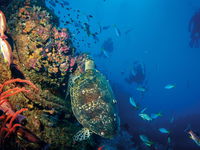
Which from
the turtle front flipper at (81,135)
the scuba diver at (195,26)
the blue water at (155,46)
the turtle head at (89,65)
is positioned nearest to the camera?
the turtle front flipper at (81,135)

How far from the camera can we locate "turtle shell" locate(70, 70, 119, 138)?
310 cm

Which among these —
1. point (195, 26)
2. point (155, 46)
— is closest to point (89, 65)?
point (195, 26)

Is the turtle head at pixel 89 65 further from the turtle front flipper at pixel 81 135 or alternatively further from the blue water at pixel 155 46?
the blue water at pixel 155 46

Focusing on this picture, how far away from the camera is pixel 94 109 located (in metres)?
3.20

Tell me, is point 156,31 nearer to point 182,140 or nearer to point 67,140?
point 182,140

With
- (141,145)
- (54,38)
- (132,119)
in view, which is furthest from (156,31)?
(54,38)

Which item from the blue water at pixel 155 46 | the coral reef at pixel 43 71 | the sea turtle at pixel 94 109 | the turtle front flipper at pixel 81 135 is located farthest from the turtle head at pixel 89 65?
the blue water at pixel 155 46

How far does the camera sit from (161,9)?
4834cm

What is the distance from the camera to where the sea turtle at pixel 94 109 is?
3.10m

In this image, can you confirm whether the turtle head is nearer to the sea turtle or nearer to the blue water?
the sea turtle

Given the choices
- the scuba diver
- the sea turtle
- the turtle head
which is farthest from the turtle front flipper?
the scuba diver

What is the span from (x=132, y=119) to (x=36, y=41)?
44.4 feet

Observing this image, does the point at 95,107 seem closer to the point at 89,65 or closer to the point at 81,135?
A: the point at 81,135

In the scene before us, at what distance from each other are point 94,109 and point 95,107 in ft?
0.17
